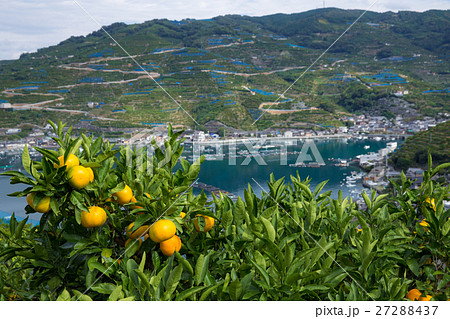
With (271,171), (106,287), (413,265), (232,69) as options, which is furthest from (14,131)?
(413,265)

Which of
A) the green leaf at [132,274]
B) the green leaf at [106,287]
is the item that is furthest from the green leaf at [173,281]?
the green leaf at [106,287]

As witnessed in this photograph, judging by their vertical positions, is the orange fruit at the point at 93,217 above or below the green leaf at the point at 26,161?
below

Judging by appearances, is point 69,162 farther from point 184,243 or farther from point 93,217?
point 184,243

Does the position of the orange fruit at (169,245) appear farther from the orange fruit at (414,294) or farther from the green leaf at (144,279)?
the orange fruit at (414,294)

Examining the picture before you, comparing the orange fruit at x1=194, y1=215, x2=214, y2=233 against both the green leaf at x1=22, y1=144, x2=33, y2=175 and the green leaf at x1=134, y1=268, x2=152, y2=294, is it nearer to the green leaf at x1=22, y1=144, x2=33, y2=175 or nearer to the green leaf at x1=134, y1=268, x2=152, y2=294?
the green leaf at x1=134, y1=268, x2=152, y2=294

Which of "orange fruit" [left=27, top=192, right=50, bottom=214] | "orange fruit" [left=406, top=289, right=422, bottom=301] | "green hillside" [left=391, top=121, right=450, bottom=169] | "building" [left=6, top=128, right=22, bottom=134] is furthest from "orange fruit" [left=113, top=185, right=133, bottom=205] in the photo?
"building" [left=6, top=128, right=22, bottom=134]

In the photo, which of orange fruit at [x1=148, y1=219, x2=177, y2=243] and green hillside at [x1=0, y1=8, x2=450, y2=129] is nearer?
orange fruit at [x1=148, y1=219, x2=177, y2=243]

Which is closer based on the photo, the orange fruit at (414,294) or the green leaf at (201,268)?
the green leaf at (201,268)
